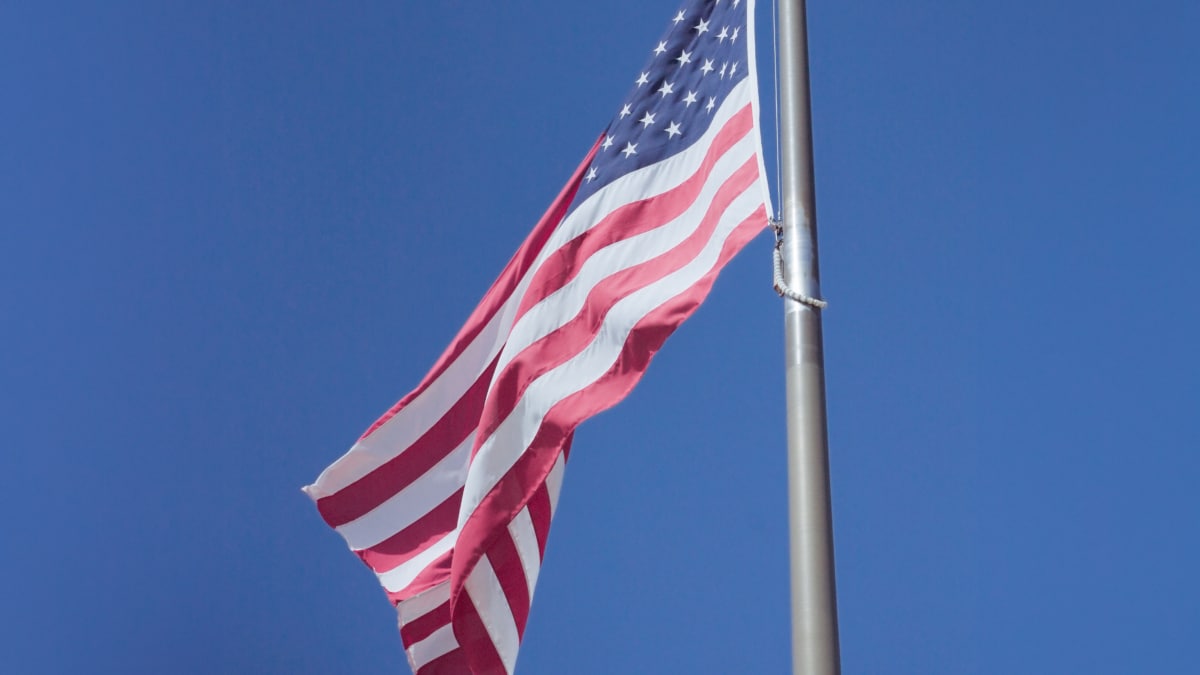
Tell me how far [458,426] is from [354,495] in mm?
1110

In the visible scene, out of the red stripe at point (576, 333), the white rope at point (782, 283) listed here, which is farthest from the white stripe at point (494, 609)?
the white rope at point (782, 283)

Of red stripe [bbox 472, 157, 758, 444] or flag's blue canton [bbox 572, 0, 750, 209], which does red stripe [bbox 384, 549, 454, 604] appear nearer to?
red stripe [bbox 472, 157, 758, 444]

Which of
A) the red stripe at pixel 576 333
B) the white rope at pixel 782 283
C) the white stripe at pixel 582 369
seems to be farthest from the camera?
the red stripe at pixel 576 333

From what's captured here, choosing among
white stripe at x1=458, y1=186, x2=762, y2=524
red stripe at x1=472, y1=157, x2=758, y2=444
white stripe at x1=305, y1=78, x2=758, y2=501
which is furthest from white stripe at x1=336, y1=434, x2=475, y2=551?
white stripe at x1=458, y1=186, x2=762, y2=524

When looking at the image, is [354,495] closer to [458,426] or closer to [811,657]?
[458,426]

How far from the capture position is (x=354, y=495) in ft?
38.4

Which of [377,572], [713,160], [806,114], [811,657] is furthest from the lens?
[377,572]

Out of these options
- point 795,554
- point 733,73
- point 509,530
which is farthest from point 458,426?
point 795,554

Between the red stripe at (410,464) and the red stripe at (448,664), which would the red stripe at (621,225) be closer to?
the red stripe at (410,464)

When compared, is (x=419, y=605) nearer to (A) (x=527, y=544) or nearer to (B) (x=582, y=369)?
(A) (x=527, y=544)

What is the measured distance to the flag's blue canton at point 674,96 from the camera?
31.8 ft

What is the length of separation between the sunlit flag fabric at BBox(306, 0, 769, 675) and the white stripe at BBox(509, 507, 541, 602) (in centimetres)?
1

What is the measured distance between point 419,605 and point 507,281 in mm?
2610

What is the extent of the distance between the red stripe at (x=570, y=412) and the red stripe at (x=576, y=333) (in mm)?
364
